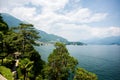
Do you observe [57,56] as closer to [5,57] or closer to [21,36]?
[21,36]

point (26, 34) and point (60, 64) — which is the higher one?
point (26, 34)

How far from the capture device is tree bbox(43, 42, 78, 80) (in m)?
37.0

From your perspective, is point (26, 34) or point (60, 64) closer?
point (60, 64)

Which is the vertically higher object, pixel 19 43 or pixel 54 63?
pixel 19 43

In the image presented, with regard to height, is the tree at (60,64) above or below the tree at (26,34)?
below

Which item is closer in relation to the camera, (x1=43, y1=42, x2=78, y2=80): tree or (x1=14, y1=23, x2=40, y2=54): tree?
(x1=43, y1=42, x2=78, y2=80): tree

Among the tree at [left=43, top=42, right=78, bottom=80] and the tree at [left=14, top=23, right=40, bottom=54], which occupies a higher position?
the tree at [left=14, top=23, right=40, bottom=54]

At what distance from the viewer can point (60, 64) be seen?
37625mm

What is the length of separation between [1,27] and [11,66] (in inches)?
581

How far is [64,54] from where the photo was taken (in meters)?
37.6

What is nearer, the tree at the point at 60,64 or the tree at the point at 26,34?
the tree at the point at 60,64

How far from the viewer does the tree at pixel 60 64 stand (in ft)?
121

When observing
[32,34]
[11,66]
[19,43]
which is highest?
[32,34]

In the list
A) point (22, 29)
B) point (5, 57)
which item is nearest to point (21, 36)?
point (22, 29)
